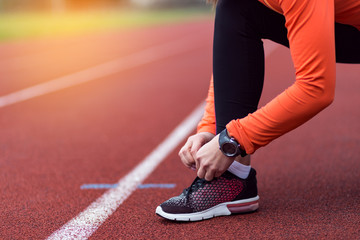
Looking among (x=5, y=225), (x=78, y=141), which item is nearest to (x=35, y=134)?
(x=78, y=141)

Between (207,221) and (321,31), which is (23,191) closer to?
(207,221)

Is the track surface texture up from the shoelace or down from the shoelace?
down

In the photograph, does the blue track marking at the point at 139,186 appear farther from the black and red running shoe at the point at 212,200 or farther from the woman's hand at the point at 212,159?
the woman's hand at the point at 212,159

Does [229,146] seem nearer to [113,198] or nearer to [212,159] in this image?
[212,159]

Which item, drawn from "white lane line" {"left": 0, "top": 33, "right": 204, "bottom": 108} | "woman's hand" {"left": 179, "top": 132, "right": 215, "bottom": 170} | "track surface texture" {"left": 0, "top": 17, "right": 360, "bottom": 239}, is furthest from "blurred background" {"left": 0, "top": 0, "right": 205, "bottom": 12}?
"woman's hand" {"left": 179, "top": 132, "right": 215, "bottom": 170}

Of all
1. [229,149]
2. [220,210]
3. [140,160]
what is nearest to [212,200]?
[220,210]

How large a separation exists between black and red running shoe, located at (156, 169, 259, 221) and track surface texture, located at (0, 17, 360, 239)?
4cm

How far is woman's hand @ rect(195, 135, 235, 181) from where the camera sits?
2.26 meters

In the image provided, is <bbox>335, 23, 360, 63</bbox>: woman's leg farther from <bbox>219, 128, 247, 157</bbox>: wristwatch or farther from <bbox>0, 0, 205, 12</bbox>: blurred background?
<bbox>0, 0, 205, 12</bbox>: blurred background

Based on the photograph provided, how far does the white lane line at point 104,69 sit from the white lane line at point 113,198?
3.14 meters

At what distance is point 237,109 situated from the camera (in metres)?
2.46

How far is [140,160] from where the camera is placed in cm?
406

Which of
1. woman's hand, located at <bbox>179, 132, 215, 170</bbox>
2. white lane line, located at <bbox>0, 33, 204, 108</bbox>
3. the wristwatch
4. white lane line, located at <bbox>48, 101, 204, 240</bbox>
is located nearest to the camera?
the wristwatch

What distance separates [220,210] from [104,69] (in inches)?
348
